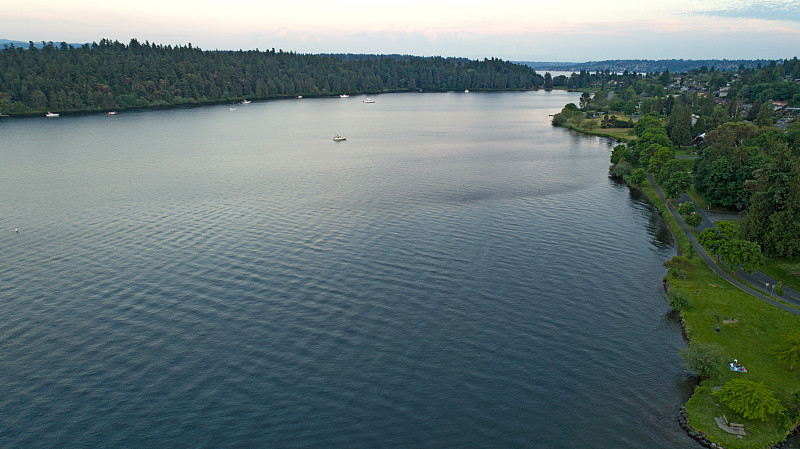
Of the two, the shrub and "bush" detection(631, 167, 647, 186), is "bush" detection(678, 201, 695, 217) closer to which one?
the shrub

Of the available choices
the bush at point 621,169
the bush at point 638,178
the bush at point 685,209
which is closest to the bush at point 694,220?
the bush at point 685,209

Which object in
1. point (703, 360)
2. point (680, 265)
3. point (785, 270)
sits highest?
point (680, 265)

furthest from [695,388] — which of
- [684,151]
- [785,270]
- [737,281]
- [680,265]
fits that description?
[684,151]

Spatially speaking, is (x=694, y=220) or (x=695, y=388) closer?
(x=695, y=388)

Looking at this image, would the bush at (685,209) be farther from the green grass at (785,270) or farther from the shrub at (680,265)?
the shrub at (680,265)

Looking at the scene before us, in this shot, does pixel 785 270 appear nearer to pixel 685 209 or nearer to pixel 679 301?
pixel 679 301

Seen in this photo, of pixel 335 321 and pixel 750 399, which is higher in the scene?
pixel 750 399

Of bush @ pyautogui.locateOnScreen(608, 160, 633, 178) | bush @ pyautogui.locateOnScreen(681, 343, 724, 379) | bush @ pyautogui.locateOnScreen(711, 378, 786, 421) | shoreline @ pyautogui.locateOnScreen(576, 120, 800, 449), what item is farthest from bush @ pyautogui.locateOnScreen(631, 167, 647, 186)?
bush @ pyautogui.locateOnScreen(711, 378, 786, 421)
